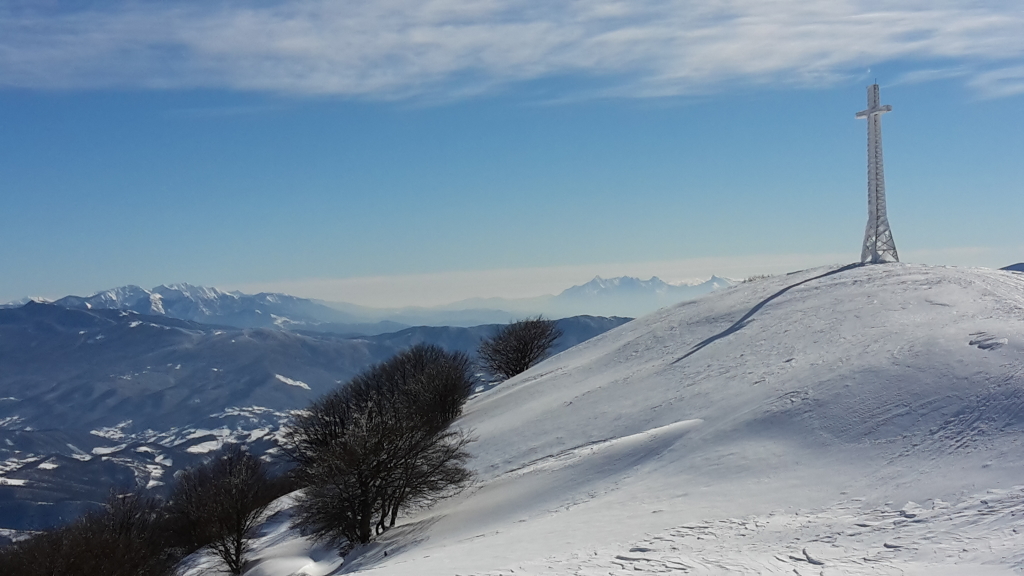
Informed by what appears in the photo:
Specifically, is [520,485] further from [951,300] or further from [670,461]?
[951,300]

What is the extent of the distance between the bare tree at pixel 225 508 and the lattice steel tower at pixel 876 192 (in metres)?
41.0

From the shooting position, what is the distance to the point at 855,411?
70.4ft

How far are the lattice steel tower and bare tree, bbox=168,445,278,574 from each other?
4102cm

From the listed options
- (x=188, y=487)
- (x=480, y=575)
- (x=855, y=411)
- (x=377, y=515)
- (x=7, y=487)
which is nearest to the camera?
(x=480, y=575)

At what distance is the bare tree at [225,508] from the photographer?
33.3 m

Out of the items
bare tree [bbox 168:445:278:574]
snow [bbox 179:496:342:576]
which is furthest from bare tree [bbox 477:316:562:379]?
bare tree [bbox 168:445:278:574]

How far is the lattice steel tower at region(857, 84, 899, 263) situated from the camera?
43000 mm

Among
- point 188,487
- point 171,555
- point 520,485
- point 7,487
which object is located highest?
point 520,485

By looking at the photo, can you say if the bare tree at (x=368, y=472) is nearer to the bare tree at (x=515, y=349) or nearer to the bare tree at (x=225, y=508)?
the bare tree at (x=225, y=508)

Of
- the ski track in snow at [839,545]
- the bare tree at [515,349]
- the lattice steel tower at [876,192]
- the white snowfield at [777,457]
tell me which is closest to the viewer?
the ski track in snow at [839,545]

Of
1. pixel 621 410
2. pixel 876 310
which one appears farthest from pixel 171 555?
pixel 876 310

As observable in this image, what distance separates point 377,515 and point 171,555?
17653mm

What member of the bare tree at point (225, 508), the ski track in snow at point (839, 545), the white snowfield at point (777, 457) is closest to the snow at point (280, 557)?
the white snowfield at point (777, 457)

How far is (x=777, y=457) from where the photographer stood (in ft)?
66.4
